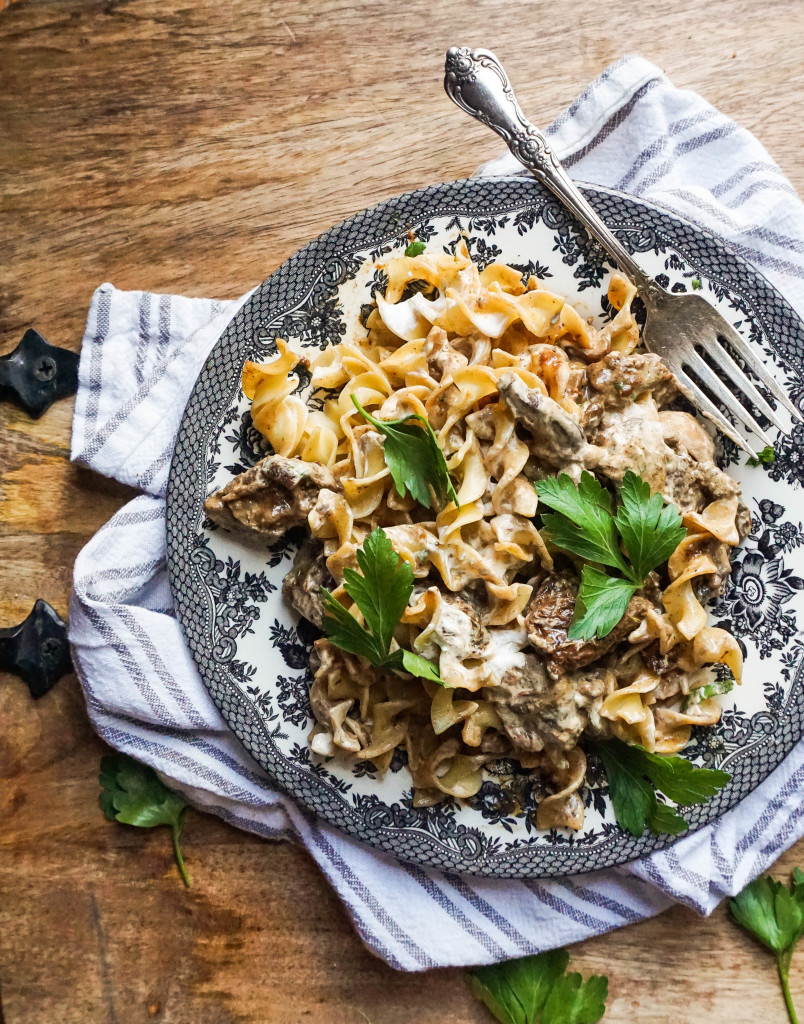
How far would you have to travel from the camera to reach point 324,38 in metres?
3.45

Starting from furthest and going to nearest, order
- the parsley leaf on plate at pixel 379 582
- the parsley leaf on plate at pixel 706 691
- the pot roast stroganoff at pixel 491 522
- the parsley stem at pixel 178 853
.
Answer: the parsley stem at pixel 178 853
the parsley leaf on plate at pixel 706 691
the pot roast stroganoff at pixel 491 522
the parsley leaf on plate at pixel 379 582

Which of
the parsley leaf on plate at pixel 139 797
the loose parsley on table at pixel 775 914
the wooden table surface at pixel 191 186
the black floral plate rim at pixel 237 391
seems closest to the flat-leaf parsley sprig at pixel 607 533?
the black floral plate rim at pixel 237 391

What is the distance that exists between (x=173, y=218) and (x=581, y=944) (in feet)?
10.8

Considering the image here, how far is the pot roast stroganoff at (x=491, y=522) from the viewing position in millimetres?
2729

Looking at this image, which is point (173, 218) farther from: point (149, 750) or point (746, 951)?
point (746, 951)

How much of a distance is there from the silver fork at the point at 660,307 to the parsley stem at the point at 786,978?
6.30ft

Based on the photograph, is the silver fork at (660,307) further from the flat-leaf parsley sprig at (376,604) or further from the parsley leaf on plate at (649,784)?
the flat-leaf parsley sprig at (376,604)

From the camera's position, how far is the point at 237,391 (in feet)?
9.83

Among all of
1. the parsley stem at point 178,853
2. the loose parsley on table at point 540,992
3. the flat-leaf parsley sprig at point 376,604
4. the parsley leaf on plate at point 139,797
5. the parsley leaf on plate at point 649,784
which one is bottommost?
the loose parsley on table at point 540,992

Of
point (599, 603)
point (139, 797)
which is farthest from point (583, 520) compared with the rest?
point (139, 797)

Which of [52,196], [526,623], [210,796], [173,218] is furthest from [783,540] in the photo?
[52,196]

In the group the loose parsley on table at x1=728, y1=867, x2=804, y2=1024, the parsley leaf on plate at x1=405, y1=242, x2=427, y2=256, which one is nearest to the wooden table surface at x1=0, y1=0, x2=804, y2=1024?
the parsley leaf on plate at x1=405, y1=242, x2=427, y2=256

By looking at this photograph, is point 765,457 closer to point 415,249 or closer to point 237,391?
point 415,249

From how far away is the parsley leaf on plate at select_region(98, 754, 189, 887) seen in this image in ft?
10.5
